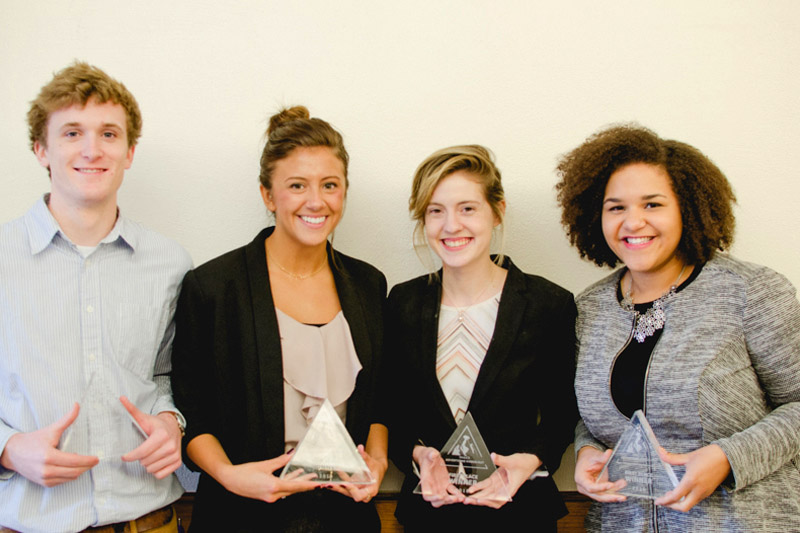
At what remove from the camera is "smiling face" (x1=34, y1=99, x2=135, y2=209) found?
185 centimetres

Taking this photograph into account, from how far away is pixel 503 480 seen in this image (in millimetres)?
1836

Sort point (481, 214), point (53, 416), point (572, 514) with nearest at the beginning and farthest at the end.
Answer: point (53, 416) < point (481, 214) < point (572, 514)

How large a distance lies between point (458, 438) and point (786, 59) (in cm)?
204

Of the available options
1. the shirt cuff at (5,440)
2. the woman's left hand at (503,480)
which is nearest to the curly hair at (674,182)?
the woman's left hand at (503,480)

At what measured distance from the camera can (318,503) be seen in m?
1.92

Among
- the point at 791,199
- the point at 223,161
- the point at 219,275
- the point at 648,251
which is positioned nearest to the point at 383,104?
the point at 223,161

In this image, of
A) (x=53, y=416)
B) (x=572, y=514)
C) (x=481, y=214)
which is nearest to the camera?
(x=53, y=416)

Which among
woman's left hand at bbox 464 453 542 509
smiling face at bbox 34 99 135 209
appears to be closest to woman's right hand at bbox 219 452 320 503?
woman's left hand at bbox 464 453 542 509

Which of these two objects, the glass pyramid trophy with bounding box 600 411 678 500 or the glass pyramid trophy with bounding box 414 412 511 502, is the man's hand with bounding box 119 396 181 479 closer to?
the glass pyramid trophy with bounding box 414 412 511 502

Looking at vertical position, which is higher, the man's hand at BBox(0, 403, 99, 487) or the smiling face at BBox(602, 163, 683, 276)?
the smiling face at BBox(602, 163, 683, 276)

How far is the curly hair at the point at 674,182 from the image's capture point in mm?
1911

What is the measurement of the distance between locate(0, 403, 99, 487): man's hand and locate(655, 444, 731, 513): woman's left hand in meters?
1.60

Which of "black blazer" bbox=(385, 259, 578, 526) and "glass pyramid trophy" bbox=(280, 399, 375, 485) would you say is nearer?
"glass pyramid trophy" bbox=(280, 399, 375, 485)

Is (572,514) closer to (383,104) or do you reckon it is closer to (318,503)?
(318,503)
